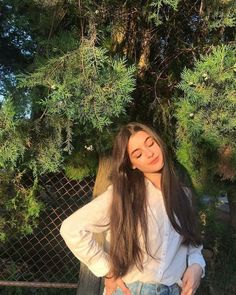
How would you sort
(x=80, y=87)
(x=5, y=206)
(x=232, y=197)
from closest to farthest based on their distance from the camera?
(x=80, y=87) → (x=5, y=206) → (x=232, y=197)

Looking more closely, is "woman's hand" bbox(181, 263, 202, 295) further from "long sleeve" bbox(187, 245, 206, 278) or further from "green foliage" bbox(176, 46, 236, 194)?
"green foliage" bbox(176, 46, 236, 194)

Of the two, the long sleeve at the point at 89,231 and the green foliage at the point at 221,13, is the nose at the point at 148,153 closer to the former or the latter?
the long sleeve at the point at 89,231

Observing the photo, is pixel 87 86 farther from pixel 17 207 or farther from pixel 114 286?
pixel 17 207

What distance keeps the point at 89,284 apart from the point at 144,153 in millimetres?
1708

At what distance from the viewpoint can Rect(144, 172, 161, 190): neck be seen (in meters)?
2.34

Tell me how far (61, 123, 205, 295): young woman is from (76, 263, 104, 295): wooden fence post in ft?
4.47

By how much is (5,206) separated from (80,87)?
1.30 meters

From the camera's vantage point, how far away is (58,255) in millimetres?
4066

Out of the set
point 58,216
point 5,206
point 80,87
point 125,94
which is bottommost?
point 58,216

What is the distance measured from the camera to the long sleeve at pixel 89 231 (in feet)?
7.22

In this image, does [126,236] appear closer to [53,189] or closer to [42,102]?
[42,102]

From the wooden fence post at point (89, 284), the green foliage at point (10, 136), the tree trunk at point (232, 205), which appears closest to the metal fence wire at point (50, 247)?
the wooden fence post at point (89, 284)

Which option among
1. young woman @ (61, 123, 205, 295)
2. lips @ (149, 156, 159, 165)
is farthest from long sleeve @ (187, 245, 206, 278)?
lips @ (149, 156, 159, 165)

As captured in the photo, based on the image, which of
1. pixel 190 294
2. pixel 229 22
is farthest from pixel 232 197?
pixel 190 294
